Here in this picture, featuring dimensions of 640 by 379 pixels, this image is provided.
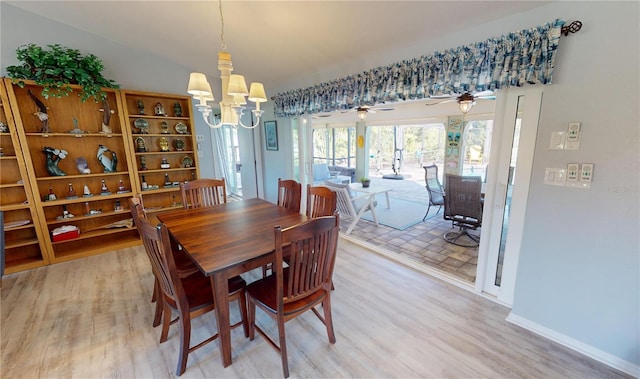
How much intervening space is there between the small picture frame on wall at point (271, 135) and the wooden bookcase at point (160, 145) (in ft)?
4.35

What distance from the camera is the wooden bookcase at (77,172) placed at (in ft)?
9.46

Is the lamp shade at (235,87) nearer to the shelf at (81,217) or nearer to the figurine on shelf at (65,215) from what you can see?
the shelf at (81,217)

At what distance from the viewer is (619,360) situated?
5.32ft

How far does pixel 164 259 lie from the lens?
1372 mm

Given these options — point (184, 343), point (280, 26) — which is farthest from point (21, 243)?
point (280, 26)

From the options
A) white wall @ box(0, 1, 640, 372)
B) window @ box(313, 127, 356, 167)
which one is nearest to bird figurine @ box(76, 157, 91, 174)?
white wall @ box(0, 1, 640, 372)

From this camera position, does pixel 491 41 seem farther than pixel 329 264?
Yes

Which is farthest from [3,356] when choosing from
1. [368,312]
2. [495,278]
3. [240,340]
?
[495,278]

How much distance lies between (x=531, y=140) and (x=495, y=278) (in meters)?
1.22

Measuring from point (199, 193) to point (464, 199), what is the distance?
3.30 meters

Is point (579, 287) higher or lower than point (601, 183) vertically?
lower

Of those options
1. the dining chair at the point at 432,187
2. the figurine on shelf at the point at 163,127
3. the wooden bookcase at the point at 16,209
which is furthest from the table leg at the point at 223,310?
the dining chair at the point at 432,187

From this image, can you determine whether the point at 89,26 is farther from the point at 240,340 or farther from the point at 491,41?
the point at 491,41

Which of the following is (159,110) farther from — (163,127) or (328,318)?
(328,318)
